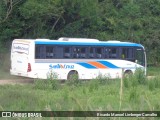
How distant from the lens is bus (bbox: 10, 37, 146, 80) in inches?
989

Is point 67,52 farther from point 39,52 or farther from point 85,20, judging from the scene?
point 85,20

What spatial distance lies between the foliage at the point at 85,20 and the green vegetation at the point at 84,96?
8377 mm

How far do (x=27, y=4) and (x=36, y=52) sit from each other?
5327mm

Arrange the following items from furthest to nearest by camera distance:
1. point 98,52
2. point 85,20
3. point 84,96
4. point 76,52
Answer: point 85,20 → point 98,52 → point 76,52 → point 84,96

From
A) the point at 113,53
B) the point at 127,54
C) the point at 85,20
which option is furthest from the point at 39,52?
the point at 85,20

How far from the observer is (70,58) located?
2625 centimetres

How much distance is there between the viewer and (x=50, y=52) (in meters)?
25.5

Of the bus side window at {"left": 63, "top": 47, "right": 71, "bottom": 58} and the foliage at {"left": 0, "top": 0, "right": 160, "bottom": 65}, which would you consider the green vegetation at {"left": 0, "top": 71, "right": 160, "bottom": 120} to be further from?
the foliage at {"left": 0, "top": 0, "right": 160, "bottom": 65}

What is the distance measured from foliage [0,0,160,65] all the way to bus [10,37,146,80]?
4.15m

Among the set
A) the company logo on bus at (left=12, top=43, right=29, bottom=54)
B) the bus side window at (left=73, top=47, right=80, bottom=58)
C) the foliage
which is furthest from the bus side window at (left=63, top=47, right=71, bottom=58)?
the foliage

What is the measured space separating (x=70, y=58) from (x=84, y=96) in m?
10.7

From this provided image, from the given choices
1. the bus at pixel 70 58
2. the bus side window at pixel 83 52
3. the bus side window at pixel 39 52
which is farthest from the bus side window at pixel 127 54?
the bus side window at pixel 39 52

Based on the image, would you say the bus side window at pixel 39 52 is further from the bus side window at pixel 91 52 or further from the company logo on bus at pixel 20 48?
the bus side window at pixel 91 52

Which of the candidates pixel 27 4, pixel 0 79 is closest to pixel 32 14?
pixel 27 4
